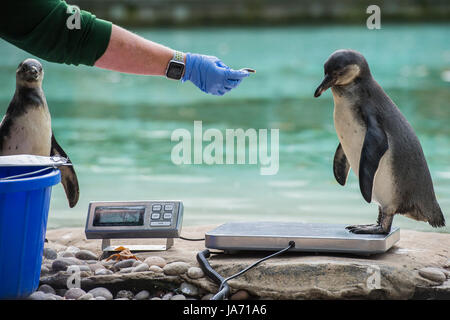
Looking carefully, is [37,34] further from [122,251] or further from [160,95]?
[160,95]

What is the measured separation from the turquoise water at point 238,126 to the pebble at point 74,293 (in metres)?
1.35

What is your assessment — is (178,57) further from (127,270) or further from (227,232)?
(127,270)

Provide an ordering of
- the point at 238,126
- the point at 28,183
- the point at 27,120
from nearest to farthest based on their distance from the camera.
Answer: the point at 28,183 → the point at 27,120 → the point at 238,126

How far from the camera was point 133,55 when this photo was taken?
2477 millimetres

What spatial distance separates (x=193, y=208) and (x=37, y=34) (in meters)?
1.73

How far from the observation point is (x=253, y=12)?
2658cm

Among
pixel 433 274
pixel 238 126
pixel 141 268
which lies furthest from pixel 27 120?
pixel 238 126

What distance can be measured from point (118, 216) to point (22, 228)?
56cm

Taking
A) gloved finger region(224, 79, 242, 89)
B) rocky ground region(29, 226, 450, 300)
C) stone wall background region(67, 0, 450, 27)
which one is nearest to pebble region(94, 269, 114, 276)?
rocky ground region(29, 226, 450, 300)

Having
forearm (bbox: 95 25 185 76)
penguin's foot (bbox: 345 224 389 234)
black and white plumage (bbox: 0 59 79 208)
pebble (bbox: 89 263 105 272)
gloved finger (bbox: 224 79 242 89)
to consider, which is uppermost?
forearm (bbox: 95 25 185 76)

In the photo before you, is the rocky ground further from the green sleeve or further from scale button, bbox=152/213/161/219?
the green sleeve

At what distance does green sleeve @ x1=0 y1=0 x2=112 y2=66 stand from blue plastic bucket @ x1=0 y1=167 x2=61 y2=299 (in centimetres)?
45

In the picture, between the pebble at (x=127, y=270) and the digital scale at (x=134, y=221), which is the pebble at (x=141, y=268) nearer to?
the pebble at (x=127, y=270)

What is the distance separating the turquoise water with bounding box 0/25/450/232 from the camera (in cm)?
400
